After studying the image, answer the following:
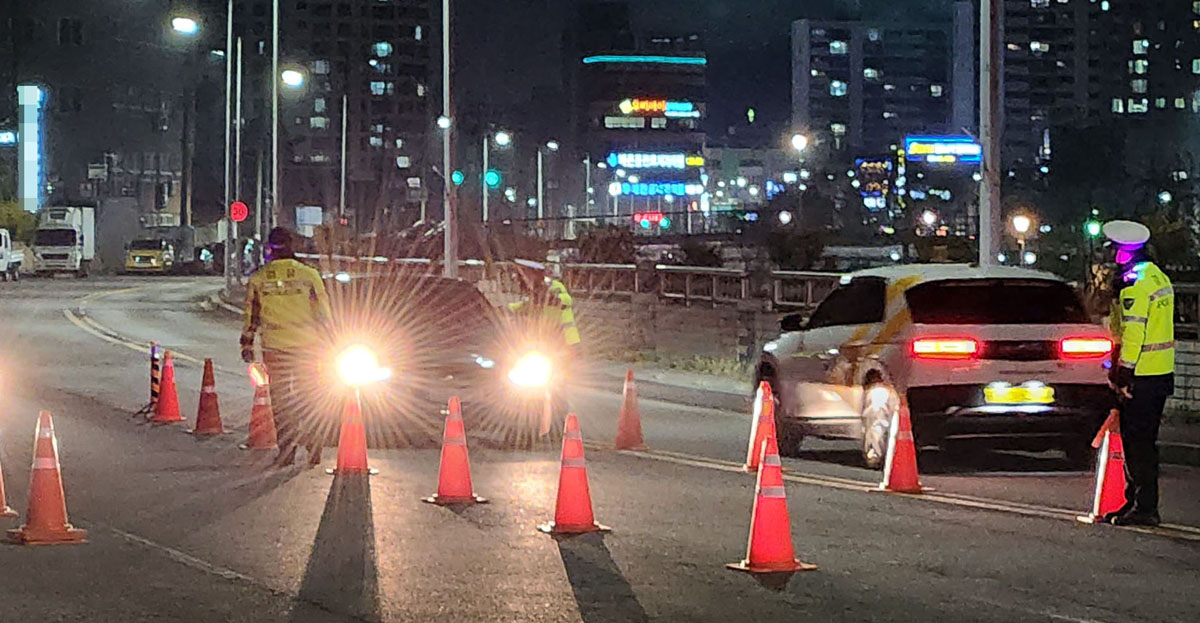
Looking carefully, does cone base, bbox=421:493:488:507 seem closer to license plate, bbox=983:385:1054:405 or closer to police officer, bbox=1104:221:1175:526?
license plate, bbox=983:385:1054:405

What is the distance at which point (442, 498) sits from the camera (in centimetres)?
1180

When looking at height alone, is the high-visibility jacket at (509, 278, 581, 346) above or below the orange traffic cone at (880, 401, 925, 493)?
above

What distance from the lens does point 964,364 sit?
13336 mm

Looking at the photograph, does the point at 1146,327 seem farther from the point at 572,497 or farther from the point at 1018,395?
the point at 572,497

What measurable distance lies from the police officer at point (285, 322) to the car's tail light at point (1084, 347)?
5597 millimetres

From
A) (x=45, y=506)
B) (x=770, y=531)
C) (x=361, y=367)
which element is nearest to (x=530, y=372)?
(x=361, y=367)

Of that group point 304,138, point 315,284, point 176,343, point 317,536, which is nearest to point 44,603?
point 317,536

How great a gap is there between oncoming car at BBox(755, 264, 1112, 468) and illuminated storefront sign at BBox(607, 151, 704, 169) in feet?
582

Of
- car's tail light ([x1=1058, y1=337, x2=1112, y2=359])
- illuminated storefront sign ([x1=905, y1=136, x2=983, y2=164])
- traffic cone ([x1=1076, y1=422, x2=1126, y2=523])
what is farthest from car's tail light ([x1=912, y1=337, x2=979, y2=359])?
illuminated storefront sign ([x1=905, y1=136, x2=983, y2=164])

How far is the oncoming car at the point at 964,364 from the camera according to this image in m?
13.3

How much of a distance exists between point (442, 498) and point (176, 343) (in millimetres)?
19981

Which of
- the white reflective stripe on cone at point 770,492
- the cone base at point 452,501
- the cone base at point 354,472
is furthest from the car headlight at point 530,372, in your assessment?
the white reflective stripe on cone at point 770,492

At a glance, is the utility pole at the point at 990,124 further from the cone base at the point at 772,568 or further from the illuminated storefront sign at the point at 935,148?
the illuminated storefront sign at the point at 935,148

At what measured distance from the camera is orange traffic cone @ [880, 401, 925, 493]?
40.6ft
